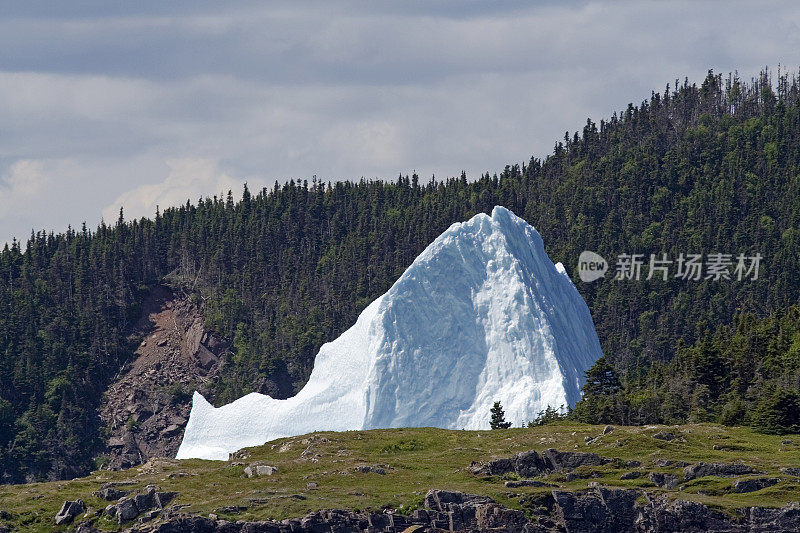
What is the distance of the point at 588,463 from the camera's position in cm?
12281

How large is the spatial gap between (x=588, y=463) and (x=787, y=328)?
55.4 m

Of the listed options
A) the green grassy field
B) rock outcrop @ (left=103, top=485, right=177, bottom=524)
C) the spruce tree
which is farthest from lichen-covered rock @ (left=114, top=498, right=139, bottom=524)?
the spruce tree

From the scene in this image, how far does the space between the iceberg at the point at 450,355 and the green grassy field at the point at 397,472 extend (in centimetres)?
3114

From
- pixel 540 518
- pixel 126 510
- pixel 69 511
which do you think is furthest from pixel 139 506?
pixel 540 518

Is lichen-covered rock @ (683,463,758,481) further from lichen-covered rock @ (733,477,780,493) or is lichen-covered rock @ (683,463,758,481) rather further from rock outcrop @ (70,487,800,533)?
rock outcrop @ (70,487,800,533)

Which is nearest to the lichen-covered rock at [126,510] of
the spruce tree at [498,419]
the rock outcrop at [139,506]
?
the rock outcrop at [139,506]

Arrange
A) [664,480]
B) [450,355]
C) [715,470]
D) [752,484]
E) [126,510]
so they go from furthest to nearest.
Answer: [450,355] < [715,470] < [664,480] < [126,510] < [752,484]

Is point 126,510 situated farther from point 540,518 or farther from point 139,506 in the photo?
point 540,518

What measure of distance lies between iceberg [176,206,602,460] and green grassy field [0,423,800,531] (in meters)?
31.1

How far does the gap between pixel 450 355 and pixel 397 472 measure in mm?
58690

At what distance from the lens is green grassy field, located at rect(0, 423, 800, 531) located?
376 feet

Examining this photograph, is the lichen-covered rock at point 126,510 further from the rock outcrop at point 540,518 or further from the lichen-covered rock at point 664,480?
the lichen-covered rock at point 664,480

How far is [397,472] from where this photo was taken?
124875mm

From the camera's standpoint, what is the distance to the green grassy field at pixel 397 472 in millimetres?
114625
